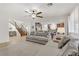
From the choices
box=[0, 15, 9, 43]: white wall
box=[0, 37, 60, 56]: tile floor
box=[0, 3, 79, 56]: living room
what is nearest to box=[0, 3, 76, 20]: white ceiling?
box=[0, 3, 79, 56]: living room

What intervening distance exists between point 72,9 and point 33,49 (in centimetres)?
104

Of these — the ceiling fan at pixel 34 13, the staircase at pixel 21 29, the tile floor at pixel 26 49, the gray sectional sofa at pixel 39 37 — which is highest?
the ceiling fan at pixel 34 13

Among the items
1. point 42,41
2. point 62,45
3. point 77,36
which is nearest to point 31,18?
point 42,41

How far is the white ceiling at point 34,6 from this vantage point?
7.45 ft

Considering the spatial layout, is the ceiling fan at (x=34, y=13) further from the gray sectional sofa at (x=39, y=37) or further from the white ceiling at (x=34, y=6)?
the gray sectional sofa at (x=39, y=37)

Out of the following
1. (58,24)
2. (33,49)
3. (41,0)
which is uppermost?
(41,0)

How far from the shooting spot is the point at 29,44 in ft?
7.80

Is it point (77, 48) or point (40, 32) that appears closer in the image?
point (77, 48)

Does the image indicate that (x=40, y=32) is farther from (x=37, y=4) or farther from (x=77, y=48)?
(x=77, y=48)

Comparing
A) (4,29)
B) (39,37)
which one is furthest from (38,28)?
(4,29)

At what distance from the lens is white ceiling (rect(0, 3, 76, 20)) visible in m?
2.27

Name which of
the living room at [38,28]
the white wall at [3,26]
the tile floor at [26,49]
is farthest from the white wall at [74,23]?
the white wall at [3,26]

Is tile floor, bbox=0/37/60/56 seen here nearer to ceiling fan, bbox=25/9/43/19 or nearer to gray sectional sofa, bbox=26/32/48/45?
gray sectional sofa, bbox=26/32/48/45

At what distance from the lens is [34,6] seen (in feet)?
7.55
